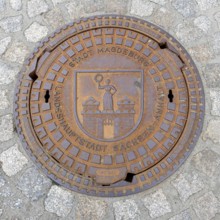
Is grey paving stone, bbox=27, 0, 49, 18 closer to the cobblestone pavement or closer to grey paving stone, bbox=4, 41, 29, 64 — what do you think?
the cobblestone pavement

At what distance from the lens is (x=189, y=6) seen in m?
2.34

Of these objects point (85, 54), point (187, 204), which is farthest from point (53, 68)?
point (187, 204)

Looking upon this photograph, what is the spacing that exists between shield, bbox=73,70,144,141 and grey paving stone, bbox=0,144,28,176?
1.46ft

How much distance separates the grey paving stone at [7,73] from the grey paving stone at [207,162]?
4.33ft

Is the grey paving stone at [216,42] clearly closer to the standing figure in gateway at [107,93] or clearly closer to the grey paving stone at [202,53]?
the grey paving stone at [202,53]

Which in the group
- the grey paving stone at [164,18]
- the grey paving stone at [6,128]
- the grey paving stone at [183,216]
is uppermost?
the grey paving stone at [164,18]

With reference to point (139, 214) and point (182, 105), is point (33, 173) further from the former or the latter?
point (182, 105)

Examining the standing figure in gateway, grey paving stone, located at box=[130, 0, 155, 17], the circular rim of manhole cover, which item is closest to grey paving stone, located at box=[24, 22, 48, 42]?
the circular rim of manhole cover

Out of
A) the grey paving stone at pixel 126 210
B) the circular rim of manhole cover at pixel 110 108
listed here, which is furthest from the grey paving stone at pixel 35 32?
the grey paving stone at pixel 126 210

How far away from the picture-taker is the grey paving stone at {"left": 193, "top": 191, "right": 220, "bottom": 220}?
80.1 inches

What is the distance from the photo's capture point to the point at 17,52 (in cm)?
230

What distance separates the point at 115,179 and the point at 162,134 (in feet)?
1.34

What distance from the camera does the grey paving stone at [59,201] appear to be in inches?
81.0

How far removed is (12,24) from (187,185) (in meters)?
1.62
